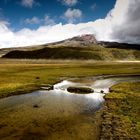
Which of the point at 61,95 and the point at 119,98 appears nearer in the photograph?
the point at 119,98

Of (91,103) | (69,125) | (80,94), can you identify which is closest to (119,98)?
(91,103)

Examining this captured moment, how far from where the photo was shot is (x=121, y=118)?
32.5 meters

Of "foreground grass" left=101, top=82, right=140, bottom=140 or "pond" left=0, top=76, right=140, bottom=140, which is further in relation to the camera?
"pond" left=0, top=76, right=140, bottom=140

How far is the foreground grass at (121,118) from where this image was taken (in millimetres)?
26781

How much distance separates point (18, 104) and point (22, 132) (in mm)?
15203

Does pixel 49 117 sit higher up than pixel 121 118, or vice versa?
pixel 121 118

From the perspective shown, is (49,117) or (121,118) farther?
(49,117)

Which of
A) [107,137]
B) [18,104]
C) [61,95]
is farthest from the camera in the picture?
[61,95]

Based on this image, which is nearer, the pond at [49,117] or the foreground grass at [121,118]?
the foreground grass at [121,118]

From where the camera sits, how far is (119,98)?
45750 millimetres

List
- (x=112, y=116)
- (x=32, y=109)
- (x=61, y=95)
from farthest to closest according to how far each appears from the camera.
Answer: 1. (x=61, y=95)
2. (x=32, y=109)
3. (x=112, y=116)

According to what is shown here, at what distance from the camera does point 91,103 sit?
143ft

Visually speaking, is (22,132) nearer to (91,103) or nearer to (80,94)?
(91,103)

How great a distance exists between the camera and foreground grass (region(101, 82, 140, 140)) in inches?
1054
